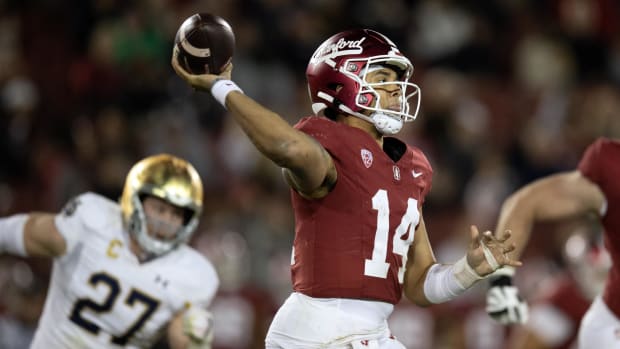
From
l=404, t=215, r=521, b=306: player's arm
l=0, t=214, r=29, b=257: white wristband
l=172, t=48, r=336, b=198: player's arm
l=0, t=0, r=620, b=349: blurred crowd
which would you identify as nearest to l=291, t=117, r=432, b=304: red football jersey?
l=172, t=48, r=336, b=198: player's arm

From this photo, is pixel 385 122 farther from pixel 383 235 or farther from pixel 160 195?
pixel 160 195

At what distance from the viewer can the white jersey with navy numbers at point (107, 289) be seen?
4809 millimetres

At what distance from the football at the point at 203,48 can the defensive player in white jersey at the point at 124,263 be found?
51.9 inches

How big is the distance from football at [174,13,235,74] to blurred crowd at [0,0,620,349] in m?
3.80

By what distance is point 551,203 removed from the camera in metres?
4.72

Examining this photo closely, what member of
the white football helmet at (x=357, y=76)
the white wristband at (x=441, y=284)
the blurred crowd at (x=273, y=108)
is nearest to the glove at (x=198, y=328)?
the white wristband at (x=441, y=284)

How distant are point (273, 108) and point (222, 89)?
542 centimetres

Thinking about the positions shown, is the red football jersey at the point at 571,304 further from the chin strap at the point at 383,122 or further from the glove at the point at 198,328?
the chin strap at the point at 383,122

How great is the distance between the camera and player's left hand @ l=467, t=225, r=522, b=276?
12.2ft

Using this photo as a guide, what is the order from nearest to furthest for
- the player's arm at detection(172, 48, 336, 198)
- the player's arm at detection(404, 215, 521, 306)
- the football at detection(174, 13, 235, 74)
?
1. the player's arm at detection(172, 48, 336, 198)
2. the football at detection(174, 13, 235, 74)
3. the player's arm at detection(404, 215, 521, 306)

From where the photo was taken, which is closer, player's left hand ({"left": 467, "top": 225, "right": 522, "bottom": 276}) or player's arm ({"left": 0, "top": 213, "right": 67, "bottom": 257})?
player's left hand ({"left": 467, "top": 225, "right": 522, "bottom": 276})

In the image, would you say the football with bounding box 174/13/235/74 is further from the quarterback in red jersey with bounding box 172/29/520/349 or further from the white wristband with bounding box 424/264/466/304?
the white wristband with bounding box 424/264/466/304

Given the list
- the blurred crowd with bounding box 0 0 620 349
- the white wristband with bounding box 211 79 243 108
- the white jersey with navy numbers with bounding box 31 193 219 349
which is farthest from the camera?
the blurred crowd with bounding box 0 0 620 349

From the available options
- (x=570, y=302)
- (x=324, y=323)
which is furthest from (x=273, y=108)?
(x=324, y=323)
